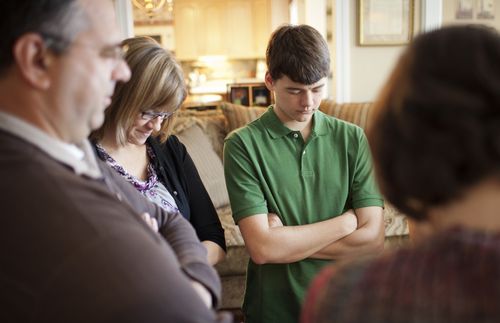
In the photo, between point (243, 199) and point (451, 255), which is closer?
point (451, 255)

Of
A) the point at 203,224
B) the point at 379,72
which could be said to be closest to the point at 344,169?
the point at 203,224

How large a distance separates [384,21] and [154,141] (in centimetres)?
290

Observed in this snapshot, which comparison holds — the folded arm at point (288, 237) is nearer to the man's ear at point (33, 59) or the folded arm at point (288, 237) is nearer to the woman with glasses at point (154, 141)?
the woman with glasses at point (154, 141)

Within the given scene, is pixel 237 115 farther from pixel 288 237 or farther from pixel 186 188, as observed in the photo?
pixel 288 237

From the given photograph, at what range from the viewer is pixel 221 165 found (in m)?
3.09

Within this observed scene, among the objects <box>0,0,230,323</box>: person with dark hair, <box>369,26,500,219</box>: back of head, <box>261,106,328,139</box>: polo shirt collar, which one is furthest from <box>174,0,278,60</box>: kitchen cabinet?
<box>369,26,500,219</box>: back of head

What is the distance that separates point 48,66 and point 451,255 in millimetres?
583

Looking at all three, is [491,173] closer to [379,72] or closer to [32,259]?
[32,259]

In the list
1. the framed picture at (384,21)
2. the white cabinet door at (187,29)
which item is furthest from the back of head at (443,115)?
the white cabinet door at (187,29)

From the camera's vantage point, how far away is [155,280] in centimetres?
66

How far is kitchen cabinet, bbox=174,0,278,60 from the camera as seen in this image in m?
9.27

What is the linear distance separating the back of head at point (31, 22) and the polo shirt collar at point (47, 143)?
8 cm

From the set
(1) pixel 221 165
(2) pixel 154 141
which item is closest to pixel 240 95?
(1) pixel 221 165

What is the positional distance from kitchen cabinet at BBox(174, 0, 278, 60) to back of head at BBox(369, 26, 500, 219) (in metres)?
8.89
